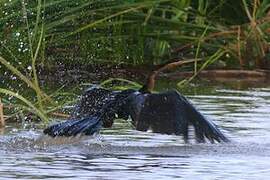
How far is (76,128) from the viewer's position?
708cm

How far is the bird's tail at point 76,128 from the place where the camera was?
702 cm

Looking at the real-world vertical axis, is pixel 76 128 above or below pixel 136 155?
above

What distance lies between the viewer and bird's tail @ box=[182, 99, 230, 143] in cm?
702

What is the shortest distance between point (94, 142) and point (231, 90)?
3194 mm

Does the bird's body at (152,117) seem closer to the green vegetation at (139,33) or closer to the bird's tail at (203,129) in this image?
the bird's tail at (203,129)

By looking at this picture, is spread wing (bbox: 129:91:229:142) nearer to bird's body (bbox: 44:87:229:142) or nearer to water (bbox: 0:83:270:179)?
bird's body (bbox: 44:87:229:142)

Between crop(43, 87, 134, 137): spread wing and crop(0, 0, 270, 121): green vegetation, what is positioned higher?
crop(0, 0, 270, 121): green vegetation

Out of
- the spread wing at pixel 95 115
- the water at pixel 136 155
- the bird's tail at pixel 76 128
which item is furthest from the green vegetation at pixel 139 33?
the bird's tail at pixel 76 128

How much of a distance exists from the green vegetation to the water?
187 centimetres

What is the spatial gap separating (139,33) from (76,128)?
3873 mm

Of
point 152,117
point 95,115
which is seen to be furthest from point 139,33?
point 152,117

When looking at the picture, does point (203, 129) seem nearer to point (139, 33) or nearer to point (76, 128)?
point (76, 128)

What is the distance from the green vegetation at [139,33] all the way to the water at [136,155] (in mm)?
1866

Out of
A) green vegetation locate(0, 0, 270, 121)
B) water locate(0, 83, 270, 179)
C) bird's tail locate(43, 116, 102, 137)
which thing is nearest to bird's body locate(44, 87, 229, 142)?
bird's tail locate(43, 116, 102, 137)
